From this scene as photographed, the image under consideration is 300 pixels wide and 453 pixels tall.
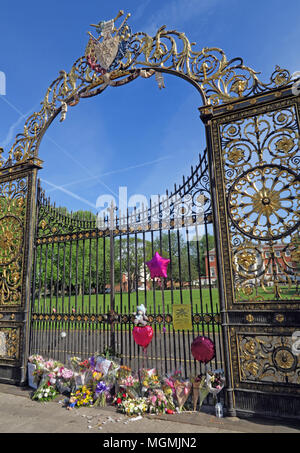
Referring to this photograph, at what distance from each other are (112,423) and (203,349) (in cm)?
171

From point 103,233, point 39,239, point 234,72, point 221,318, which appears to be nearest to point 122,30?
point 234,72

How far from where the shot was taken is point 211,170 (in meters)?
5.12

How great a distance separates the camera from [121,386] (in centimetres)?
491

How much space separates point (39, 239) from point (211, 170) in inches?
171

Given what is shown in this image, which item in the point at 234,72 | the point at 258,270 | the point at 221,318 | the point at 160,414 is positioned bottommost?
the point at 160,414

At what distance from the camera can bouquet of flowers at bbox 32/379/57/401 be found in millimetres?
5266

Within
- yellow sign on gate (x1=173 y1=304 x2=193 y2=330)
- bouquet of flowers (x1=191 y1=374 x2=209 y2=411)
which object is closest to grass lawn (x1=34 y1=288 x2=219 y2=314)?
yellow sign on gate (x1=173 y1=304 x2=193 y2=330)

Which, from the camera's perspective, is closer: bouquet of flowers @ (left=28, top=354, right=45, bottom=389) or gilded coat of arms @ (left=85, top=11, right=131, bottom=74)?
bouquet of flowers @ (left=28, top=354, right=45, bottom=389)

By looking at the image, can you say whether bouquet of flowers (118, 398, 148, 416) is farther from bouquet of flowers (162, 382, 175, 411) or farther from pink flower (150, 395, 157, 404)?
bouquet of flowers (162, 382, 175, 411)

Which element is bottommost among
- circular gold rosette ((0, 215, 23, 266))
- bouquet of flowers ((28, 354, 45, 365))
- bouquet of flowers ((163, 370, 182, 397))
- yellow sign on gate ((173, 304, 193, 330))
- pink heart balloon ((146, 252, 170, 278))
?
bouquet of flowers ((163, 370, 182, 397))

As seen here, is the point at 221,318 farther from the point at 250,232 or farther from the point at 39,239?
the point at 39,239

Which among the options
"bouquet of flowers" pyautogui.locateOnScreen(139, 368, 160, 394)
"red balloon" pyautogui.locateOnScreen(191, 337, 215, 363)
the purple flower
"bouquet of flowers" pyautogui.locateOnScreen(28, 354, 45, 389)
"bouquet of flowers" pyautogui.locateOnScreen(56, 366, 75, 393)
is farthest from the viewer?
"bouquet of flowers" pyautogui.locateOnScreen(28, 354, 45, 389)

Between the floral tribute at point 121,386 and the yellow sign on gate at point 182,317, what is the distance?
2.45ft

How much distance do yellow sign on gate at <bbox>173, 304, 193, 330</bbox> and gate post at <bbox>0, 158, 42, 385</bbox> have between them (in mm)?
3524
